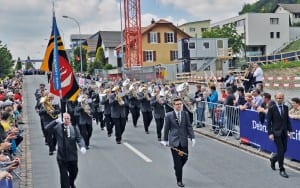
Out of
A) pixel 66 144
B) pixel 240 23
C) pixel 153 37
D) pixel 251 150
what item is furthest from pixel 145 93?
pixel 240 23

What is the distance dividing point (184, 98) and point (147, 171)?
5945 mm

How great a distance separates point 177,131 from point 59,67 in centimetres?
282

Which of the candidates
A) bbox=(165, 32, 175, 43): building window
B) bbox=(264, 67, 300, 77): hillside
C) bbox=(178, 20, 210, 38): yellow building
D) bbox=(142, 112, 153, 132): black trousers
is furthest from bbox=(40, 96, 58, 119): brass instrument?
bbox=(178, 20, 210, 38): yellow building

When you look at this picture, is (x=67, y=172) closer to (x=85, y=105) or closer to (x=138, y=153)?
Result: (x=138, y=153)

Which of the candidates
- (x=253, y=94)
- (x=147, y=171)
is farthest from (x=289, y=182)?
(x=253, y=94)

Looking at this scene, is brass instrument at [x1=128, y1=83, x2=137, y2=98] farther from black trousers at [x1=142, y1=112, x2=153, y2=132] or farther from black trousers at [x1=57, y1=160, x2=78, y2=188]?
black trousers at [x1=57, y1=160, x2=78, y2=188]

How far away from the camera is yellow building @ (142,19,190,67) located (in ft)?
233

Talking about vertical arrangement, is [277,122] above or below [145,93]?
below

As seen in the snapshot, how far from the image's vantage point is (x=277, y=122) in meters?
10.7

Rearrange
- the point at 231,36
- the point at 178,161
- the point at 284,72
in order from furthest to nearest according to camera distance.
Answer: the point at 231,36
the point at 284,72
the point at 178,161

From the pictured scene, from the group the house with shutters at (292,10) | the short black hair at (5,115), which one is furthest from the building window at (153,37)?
the short black hair at (5,115)

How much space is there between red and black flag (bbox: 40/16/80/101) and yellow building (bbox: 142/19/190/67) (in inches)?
2375

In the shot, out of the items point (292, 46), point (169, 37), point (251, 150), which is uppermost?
point (169, 37)

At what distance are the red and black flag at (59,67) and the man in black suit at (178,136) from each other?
2.26 m
